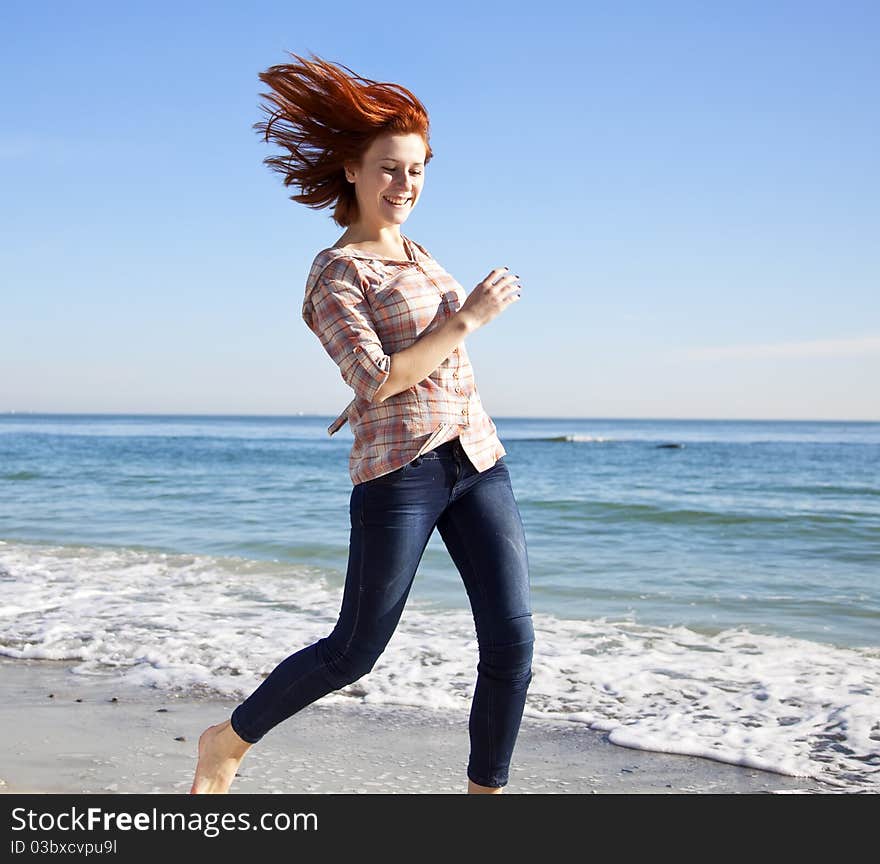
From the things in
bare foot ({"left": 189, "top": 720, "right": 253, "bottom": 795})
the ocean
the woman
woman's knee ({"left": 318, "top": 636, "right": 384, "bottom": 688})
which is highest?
the woman

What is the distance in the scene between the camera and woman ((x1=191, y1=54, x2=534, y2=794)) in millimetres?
A: 2600

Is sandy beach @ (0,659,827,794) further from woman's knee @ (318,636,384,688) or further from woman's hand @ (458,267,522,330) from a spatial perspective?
woman's hand @ (458,267,522,330)

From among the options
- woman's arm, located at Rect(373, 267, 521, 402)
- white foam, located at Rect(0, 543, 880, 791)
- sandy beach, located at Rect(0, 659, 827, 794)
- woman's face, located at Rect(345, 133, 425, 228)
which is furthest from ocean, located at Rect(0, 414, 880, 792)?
woman's face, located at Rect(345, 133, 425, 228)

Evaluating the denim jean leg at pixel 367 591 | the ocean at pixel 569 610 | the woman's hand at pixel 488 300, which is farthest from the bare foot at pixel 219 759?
the ocean at pixel 569 610

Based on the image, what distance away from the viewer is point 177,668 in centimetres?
505

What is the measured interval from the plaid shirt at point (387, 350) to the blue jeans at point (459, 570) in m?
0.05

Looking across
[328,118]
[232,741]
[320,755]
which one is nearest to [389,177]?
[328,118]

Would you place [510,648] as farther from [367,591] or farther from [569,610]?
[569,610]

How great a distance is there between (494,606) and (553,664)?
281 centimetres

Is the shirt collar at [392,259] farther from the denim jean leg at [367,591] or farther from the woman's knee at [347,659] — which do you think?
the woman's knee at [347,659]

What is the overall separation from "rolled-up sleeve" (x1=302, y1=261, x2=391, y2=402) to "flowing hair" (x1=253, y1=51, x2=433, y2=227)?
0.35 metres

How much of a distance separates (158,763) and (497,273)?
7.19 feet
